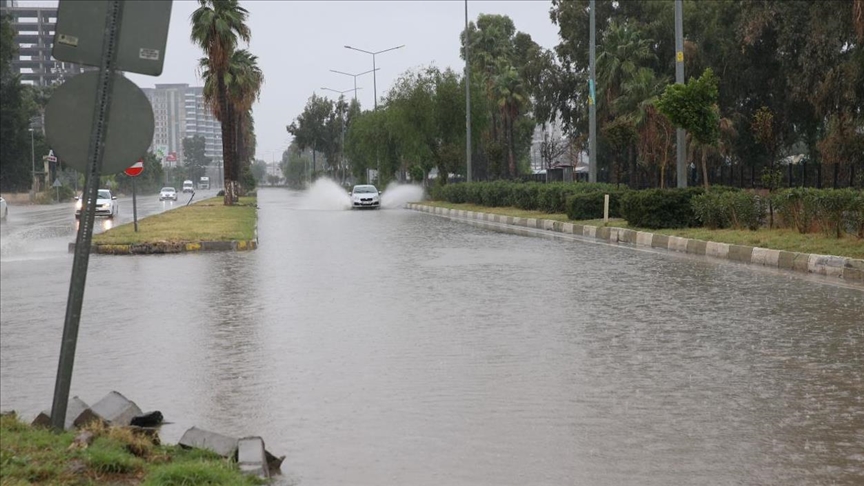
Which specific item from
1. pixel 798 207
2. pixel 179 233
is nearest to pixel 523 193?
pixel 179 233

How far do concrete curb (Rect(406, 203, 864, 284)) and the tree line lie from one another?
3.15 metres

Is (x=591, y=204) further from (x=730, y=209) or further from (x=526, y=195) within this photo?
(x=526, y=195)

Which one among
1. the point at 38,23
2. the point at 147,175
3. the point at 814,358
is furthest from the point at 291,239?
the point at 38,23

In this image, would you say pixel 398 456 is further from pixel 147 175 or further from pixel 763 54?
pixel 147 175

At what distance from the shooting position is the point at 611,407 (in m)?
7.02

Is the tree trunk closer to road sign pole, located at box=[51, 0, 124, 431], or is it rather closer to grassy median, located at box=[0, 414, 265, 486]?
road sign pole, located at box=[51, 0, 124, 431]

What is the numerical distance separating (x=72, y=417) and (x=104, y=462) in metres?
1.09

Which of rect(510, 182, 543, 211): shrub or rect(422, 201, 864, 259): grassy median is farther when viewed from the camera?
rect(510, 182, 543, 211): shrub

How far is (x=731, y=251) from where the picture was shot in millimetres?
20000

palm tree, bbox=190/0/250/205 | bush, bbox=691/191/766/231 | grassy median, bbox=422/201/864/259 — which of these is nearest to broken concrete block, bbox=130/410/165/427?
grassy median, bbox=422/201/864/259

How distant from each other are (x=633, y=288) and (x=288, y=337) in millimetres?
5783

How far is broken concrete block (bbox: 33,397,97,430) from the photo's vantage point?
5.89 m

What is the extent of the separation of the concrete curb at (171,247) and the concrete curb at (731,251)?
8.62 metres

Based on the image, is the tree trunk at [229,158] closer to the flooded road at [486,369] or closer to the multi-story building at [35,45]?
the flooded road at [486,369]
